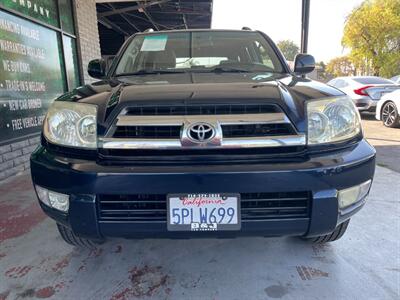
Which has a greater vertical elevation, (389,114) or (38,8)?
(38,8)

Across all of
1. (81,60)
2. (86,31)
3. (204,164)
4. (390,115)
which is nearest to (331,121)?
(204,164)

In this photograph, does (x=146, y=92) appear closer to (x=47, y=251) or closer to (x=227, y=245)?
(x=227, y=245)

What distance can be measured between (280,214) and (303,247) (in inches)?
34.5

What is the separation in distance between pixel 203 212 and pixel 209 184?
154 mm

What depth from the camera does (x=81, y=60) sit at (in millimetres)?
6641

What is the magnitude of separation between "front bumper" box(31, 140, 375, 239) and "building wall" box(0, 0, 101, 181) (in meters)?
2.71

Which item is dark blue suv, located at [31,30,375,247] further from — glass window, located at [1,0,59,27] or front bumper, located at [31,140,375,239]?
glass window, located at [1,0,59,27]

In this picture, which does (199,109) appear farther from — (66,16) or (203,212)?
(66,16)

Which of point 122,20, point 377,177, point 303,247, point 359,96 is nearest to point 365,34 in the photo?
point 359,96

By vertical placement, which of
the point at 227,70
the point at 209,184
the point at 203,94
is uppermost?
the point at 227,70

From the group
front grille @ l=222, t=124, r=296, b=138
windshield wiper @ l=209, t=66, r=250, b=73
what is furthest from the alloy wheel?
front grille @ l=222, t=124, r=296, b=138

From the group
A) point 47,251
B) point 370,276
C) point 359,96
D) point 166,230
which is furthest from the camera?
point 359,96

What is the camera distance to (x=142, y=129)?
5.58ft

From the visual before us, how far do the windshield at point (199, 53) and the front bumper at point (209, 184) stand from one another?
3.78 feet
